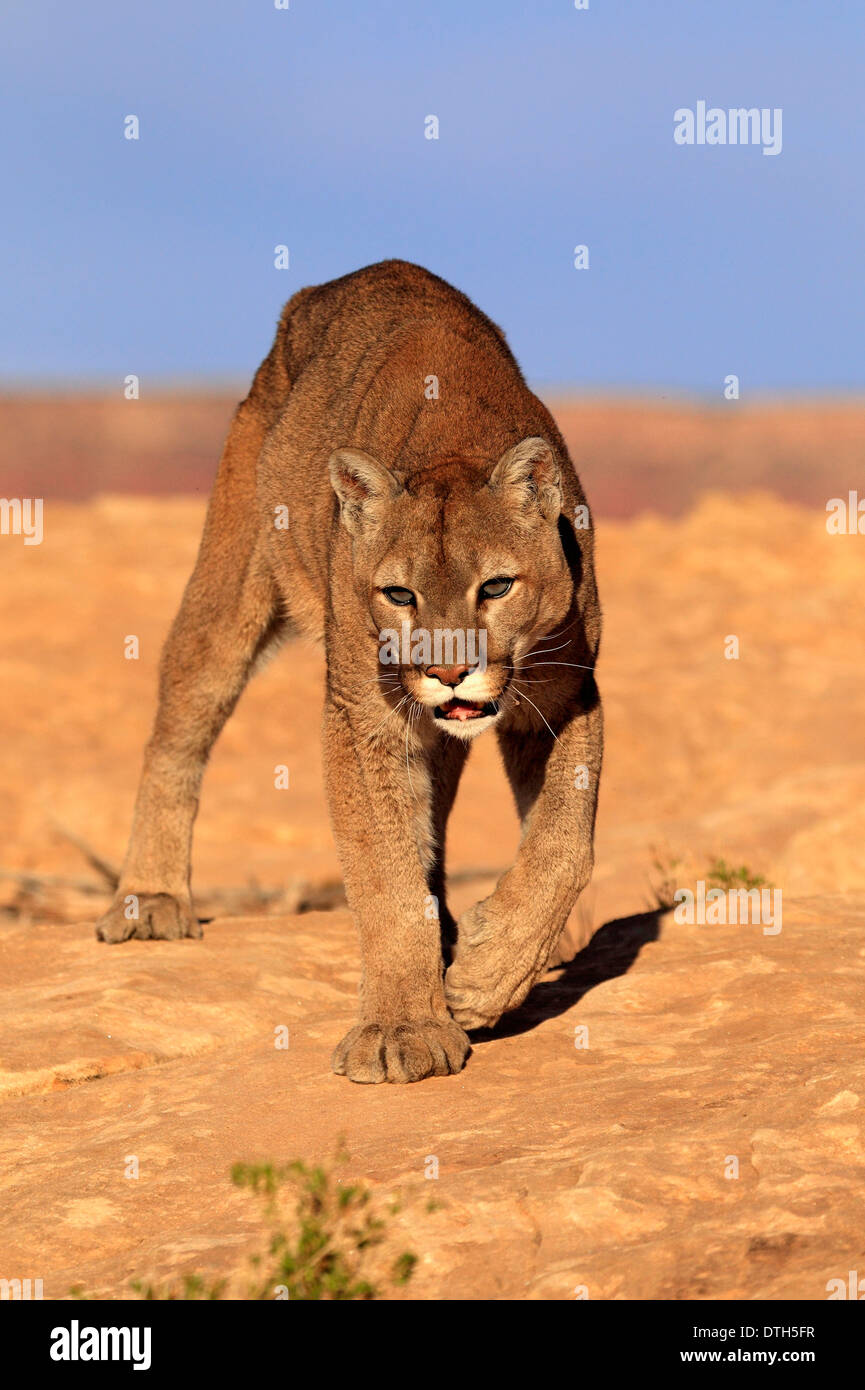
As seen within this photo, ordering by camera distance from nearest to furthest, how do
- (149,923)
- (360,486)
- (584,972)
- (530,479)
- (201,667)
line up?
(530,479) → (360,486) → (584,972) → (149,923) → (201,667)

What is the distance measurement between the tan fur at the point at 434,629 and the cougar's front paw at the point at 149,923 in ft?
3.77

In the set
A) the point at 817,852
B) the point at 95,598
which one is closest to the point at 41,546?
the point at 95,598

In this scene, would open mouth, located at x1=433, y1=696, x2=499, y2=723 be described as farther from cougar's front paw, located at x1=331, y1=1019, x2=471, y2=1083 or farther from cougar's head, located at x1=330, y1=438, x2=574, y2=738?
cougar's front paw, located at x1=331, y1=1019, x2=471, y2=1083

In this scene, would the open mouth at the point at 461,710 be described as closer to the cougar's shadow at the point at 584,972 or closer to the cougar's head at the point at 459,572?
the cougar's head at the point at 459,572

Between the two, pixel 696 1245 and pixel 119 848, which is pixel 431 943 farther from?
pixel 119 848

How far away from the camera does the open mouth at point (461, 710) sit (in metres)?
4.55

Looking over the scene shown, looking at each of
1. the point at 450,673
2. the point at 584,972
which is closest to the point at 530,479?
the point at 450,673

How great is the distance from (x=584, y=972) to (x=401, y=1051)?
139cm

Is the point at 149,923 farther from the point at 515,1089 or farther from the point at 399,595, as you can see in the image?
the point at 515,1089

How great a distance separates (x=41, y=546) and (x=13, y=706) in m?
3.54

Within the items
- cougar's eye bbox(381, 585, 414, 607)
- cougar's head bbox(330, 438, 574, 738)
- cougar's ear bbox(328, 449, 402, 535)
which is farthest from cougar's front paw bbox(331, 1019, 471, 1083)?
cougar's ear bbox(328, 449, 402, 535)

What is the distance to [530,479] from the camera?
4.86m

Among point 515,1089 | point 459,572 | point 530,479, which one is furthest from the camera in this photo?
point 530,479

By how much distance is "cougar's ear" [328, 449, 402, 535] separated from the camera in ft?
16.0
